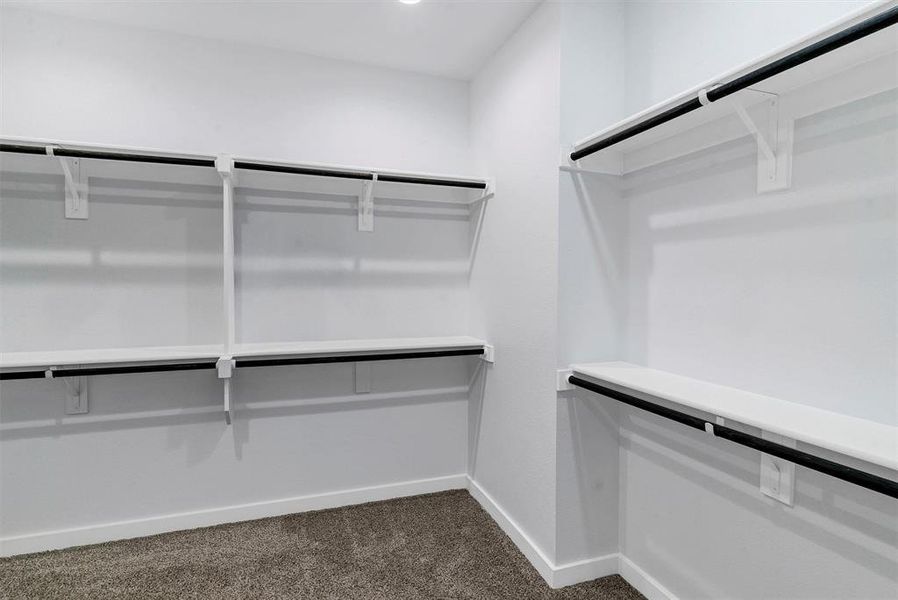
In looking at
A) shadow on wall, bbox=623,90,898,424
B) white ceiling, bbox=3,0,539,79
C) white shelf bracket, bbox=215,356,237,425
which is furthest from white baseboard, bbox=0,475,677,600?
white ceiling, bbox=3,0,539,79

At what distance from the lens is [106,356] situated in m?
1.90

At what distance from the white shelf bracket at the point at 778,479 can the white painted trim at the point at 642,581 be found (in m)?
0.63

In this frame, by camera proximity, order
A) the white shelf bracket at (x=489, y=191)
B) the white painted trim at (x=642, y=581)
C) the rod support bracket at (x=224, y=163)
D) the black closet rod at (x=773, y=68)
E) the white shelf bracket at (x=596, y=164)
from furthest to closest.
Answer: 1. the white shelf bracket at (x=489, y=191)
2. the rod support bracket at (x=224, y=163)
3. the white shelf bracket at (x=596, y=164)
4. the white painted trim at (x=642, y=581)
5. the black closet rod at (x=773, y=68)

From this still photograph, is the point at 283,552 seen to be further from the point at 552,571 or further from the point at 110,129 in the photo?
the point at 110,129

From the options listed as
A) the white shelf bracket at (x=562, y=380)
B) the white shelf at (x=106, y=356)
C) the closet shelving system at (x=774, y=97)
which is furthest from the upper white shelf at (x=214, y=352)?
the closet shelving system at (x=774, y=97)

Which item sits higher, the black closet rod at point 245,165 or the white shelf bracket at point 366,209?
the black closet rod at point 245,165

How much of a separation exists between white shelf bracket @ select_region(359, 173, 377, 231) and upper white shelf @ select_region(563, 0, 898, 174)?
3.89ft

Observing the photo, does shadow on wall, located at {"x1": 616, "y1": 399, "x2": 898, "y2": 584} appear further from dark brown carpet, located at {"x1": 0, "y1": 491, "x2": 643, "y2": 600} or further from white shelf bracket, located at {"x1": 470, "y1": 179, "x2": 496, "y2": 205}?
white shelf bracket, located at {"x1": 470, "y1": 179, "x2": 496, "y2": 205}

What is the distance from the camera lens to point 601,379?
1.64 metres

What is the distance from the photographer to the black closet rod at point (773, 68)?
0.86m

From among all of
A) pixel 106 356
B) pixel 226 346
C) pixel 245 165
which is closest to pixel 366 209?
pixel 245 165

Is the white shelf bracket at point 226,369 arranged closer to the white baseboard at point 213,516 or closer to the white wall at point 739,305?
the white baseboard at point 213,516

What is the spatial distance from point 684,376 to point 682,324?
182mm

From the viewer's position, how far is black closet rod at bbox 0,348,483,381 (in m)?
1.78
